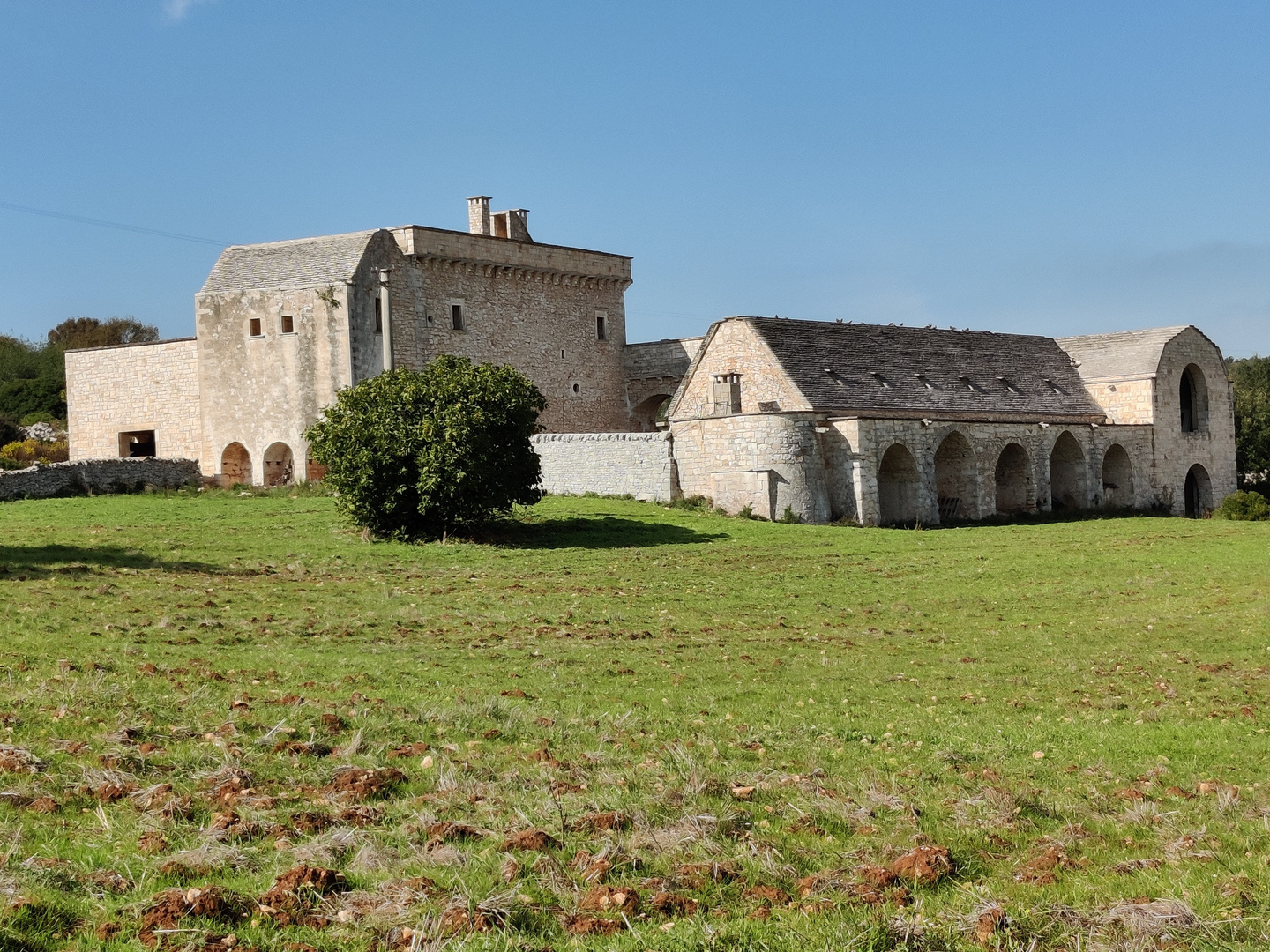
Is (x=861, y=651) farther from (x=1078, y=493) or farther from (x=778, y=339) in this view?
(x=1078, y=493)

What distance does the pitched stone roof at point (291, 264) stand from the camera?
44.3 meters

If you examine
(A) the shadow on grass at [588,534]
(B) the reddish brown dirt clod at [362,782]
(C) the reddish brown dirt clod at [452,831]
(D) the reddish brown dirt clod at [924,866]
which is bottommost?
(D) the reddish brown dirt clod at [924,866]

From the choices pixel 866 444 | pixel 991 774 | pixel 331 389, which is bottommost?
pixel 991 774

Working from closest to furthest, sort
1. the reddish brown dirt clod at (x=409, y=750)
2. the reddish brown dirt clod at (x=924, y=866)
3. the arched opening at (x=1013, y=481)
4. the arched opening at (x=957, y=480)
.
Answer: the reddish brown dirt clod at (x=924, y=866) < the reddish brown dirt clod at (x=409, y=750) < the arched opening at (x=957, y=480) < the arched opening at (x=1013, y=481)

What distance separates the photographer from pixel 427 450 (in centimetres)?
2780

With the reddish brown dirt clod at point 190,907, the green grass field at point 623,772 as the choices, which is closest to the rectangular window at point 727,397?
the green grass field at point 623,772

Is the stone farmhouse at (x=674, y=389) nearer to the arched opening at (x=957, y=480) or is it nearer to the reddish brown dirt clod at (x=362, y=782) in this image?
the arched opening at (x=957, y=480)

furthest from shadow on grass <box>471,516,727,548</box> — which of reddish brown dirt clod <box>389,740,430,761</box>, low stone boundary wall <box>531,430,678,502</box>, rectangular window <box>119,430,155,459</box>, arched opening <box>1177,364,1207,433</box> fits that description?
arched opening <box>1177,364,1207,433</box>

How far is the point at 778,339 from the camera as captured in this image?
40750 mm

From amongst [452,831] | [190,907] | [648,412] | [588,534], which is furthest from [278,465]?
[190,907]

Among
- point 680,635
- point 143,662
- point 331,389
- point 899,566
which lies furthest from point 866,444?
point 143,662

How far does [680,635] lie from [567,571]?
785 centimetres

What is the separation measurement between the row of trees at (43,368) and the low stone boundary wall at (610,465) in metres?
24.9

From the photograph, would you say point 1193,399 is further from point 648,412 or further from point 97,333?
point 97,333
